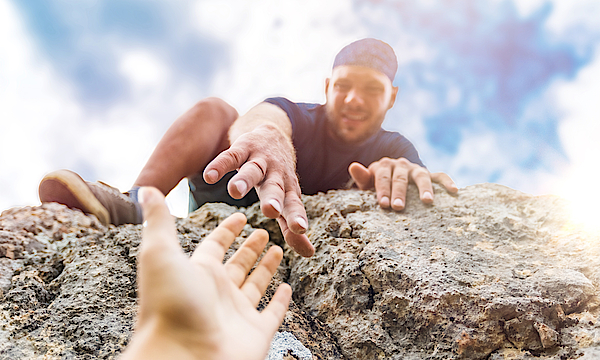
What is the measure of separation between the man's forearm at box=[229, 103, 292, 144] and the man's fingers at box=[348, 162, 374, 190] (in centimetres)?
28

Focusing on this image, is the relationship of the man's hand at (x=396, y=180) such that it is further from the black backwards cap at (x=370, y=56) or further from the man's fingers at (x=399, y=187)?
the black backwards cap at (x=370, y=56)

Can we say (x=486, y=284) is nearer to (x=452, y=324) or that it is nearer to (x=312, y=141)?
(x=452, y=324)

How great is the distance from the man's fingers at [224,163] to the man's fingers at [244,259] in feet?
0.44

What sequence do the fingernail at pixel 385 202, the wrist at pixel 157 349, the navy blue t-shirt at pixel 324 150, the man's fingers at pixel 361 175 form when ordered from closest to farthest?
the wrist at pixel 157 349, the fingernail at pixel 385 202, the man's fingers at pixel 361 175, the navy blue t-shirt at pixel 324 150

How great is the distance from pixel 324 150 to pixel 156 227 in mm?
1584

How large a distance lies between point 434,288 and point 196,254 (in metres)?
0.52

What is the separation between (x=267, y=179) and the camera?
0.74 m

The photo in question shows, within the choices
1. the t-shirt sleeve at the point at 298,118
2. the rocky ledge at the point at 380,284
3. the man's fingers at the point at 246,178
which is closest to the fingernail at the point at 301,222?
the man's fingers at the point at 246,178

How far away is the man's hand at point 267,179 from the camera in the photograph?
2.14 feet

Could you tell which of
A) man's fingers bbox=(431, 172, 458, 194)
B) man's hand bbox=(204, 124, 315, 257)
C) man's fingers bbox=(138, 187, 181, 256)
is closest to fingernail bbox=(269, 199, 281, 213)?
man's hand bbox=(204, 124, 315, 257)

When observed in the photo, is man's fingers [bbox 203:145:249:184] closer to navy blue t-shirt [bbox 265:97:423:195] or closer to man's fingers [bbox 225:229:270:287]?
man's fingers [bbox 225:229:270:287]

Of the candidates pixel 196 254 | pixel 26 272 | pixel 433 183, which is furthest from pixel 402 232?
pixel 26 272

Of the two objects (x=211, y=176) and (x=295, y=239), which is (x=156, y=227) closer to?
(x=211, y=176)

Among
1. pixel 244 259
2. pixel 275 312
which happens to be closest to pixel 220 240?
pixel 244 259
